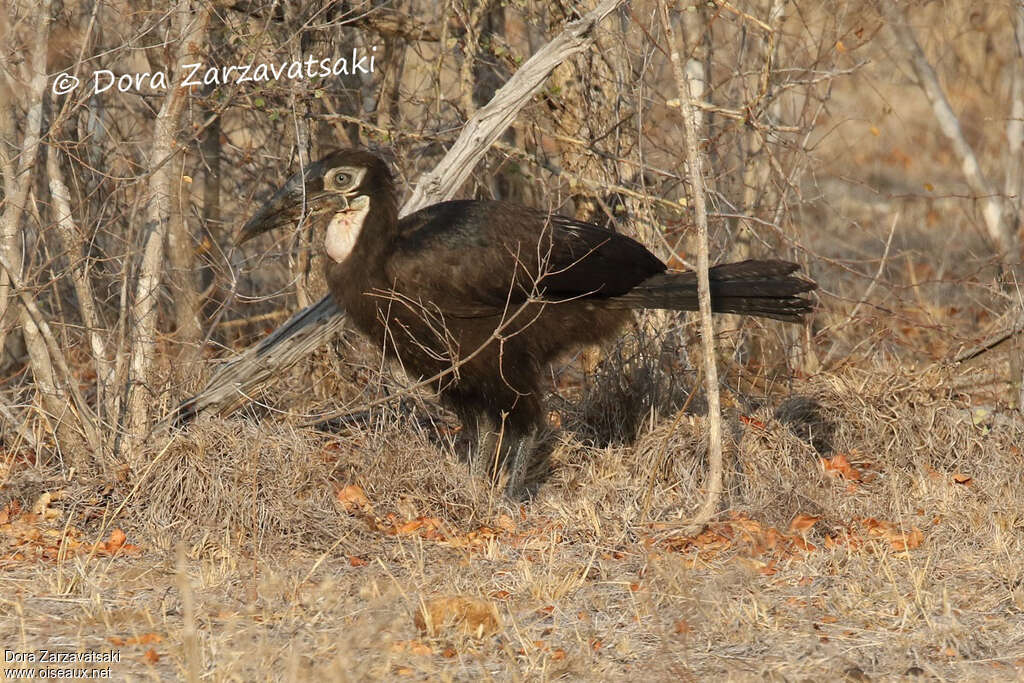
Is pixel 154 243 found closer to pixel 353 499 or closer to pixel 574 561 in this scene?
pixel 353 499

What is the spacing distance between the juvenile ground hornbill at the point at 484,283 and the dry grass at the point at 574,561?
1.48 ft

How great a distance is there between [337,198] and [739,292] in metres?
1.72

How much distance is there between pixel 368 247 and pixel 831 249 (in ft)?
17.0

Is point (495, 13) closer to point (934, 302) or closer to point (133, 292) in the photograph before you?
point (133, 292)

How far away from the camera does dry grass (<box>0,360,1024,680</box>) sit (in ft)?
12.0

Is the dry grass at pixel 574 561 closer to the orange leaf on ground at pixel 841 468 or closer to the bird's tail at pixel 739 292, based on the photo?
the orange leaf on ground at pixel 841 468

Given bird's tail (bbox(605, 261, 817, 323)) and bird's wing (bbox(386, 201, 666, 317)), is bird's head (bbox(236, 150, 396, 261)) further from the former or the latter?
bird's tail (bbox(605, 261, 817, 323))

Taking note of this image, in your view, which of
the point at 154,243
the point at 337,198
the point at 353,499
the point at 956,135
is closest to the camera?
the point at 353,499

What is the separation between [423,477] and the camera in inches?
205

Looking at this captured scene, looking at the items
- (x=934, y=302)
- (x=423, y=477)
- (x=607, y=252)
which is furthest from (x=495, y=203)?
(x=934, y=302)

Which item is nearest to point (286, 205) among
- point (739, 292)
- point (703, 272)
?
point (703, 272)

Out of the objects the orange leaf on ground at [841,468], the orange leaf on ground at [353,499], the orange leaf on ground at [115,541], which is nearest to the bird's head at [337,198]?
the orange leaf on ground at [353,499]

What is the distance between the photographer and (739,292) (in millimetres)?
5281

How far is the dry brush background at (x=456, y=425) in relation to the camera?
3.83 meters
